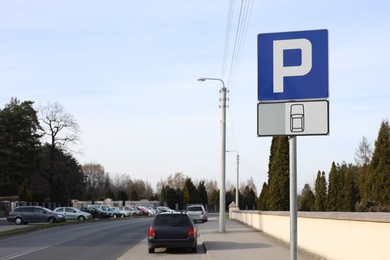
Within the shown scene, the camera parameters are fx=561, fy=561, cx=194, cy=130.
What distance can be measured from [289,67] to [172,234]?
1503cm

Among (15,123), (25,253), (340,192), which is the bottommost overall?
(25,253)

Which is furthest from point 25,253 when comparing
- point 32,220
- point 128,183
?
point 128,183

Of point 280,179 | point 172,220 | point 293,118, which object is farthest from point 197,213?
point 293,118

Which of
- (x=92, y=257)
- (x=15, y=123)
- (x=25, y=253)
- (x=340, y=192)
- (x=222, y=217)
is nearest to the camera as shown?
(x=92, y=257)

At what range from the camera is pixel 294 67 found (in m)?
5.30

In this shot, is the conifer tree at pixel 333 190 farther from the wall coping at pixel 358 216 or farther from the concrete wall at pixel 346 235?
the wall coping at pixel 358 216

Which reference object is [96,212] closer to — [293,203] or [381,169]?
[381,169]

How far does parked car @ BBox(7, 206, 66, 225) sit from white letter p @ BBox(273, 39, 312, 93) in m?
44.6

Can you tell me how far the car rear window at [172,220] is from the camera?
20047 millimetres

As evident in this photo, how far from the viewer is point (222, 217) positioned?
102 ft

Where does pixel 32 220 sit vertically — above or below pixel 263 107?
below

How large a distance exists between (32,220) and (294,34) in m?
45.2

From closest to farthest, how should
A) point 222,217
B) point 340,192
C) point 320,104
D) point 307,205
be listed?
1. point 320,104
2. point 222,217
3. point 340,192
4. point 307,205

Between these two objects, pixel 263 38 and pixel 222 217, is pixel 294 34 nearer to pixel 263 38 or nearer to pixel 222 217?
pixel 263 38
